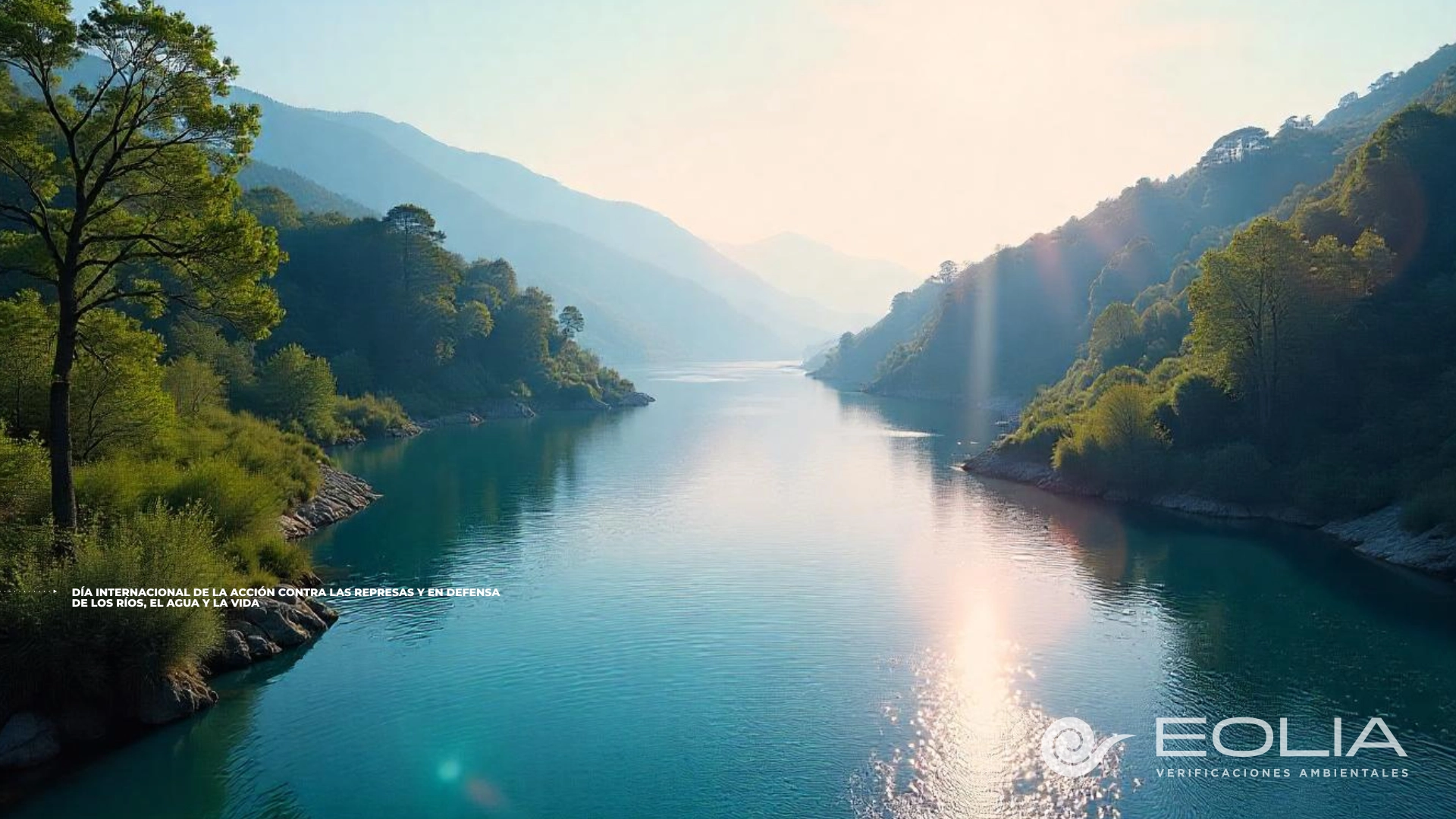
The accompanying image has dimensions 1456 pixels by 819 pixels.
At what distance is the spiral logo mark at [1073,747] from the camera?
2250 centimetres

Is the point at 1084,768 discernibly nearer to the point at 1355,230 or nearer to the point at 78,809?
the point at 78,809

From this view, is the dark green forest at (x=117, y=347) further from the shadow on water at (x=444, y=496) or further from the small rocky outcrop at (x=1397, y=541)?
the small rocky outcrop at (x=1397, y=541)

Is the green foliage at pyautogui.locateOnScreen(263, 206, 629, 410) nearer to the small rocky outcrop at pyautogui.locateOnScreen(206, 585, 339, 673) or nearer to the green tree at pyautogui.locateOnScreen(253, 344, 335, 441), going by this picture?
the green tree at pyautogui.locateOnScreen(253, 344, 335, 441)

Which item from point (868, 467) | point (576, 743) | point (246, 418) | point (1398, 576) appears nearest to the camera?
point (576, 743)

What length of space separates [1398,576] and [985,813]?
107 ft

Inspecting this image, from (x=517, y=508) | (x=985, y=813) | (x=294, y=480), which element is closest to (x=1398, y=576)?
(x=985, y=813)

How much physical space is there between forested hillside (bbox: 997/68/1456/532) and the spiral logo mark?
32.6 m

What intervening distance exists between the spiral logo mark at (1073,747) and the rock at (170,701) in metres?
23.2

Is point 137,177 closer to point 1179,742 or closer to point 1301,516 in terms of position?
point 1179,742

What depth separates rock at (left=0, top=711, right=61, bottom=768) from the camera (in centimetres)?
2002

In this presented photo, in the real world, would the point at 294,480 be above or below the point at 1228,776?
above

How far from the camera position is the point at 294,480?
162 feet

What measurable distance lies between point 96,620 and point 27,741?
2978 millimetres

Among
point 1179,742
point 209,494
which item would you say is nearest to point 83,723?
point 209,494
